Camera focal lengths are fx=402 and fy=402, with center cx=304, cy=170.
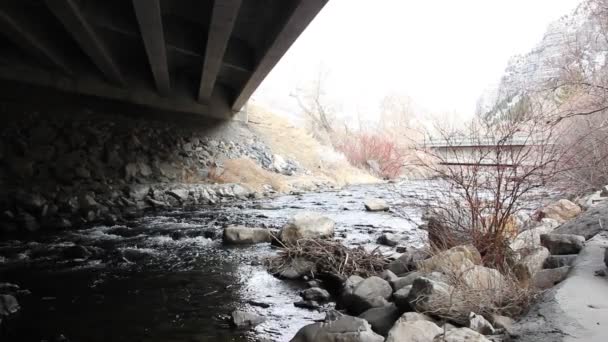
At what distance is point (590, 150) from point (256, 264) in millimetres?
6007

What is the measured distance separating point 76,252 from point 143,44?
224 inches

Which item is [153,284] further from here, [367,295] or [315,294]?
[367,295]

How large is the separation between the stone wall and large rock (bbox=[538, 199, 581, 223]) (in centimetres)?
849

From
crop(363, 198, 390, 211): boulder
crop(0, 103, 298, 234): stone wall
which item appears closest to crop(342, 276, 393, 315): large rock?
crop(363, 198, 390, 211): boulder

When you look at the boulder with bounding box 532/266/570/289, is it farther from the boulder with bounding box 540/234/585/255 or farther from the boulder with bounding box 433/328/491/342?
the boulder with bounding box 433/328/491/342

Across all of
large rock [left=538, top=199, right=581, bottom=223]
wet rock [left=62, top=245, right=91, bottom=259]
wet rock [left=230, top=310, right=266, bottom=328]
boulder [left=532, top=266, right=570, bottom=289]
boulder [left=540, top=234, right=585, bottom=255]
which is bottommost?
wet rock [left=230, top=310, right=266, bottom=328]

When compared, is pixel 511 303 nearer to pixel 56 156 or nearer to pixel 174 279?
pixel 174 279

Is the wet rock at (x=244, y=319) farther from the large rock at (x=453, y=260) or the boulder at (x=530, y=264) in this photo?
the boulder at (x=530, y=264)

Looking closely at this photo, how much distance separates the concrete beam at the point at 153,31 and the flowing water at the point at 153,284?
3.67m

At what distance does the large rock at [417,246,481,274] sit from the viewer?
3.67 metres

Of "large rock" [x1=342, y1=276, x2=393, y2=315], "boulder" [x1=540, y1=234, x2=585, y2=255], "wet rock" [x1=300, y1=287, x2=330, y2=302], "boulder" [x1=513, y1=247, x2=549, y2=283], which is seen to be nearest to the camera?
"boulder" [x1=513, y1=247, x2=549, y2=283]

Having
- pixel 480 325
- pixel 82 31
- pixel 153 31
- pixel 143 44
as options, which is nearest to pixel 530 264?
pixel 480 325

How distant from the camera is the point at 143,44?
9.76 meters

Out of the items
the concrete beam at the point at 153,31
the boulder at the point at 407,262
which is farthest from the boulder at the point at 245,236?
the concrete beam at the point at 153,31
